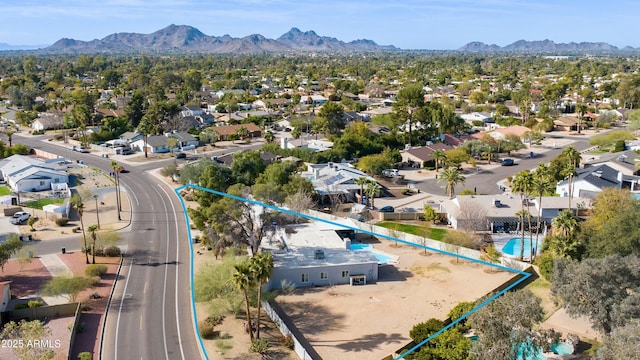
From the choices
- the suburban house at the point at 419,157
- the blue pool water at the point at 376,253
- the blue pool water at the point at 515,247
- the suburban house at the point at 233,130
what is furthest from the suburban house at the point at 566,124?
the blue pool water at the point at 376,253

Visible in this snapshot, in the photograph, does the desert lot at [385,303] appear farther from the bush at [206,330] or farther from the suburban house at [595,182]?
the suburban house at [595,182]

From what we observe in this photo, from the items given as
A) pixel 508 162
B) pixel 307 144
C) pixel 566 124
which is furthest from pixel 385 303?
pixel 566 124

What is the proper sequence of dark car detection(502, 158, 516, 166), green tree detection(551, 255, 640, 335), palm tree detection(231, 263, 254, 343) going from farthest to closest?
dark car detection(502, 158, 516, 166) < palm tree detection(231, 263, 254, 343) < green tree detection(551, 255, 640, 335)

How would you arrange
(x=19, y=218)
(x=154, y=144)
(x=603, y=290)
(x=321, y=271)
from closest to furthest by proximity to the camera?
(x=603, y=290) → (x=321, y=271) → (x=19, y=218) → (x=154, y=144)

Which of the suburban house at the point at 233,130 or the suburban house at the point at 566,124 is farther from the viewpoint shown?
the suburban house at the point at 566,124

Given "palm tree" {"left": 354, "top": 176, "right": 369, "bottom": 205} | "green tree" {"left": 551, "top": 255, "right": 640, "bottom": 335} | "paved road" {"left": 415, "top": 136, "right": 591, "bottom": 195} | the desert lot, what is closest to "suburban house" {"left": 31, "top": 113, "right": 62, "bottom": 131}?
"palm tree" {"left": 354, "top": 176, "right": 369, "bottom": 205}

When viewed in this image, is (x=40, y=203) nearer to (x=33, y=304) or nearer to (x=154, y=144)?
(x=33, y=304)

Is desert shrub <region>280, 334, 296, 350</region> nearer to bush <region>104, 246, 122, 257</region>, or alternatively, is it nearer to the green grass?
bush <region>104, 246, 122, 257</region>
